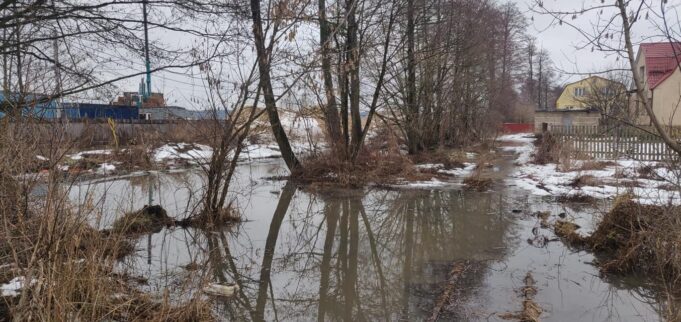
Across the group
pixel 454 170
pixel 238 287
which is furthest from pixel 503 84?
pixel 238 287

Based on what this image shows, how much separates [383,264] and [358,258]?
1.34ft

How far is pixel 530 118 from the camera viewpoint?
5500cm

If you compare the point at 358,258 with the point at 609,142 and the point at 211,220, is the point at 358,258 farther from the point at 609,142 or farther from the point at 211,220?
the point at 609,142

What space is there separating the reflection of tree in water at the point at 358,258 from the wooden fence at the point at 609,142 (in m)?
10.00

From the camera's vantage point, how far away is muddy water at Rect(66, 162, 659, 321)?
14.8 ft

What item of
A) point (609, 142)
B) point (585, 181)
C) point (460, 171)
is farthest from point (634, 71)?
point (609, 142)

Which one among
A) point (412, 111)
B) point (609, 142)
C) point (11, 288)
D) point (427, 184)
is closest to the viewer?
point (11, 288)

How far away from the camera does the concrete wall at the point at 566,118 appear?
37.3 m

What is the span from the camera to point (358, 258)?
20.3ft

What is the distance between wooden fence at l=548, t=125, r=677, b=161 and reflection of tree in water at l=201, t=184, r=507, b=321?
394 inches

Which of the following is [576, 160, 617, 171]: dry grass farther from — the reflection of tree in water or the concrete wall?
the concrete wall

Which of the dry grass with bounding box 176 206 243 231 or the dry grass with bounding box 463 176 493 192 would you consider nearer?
the dry grass with bounding box 176 206 243 231

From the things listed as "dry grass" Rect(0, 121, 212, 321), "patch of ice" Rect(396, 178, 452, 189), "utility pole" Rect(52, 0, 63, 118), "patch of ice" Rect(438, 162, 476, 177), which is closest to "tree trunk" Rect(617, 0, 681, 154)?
"dry grass" Rect(0, 121, 212, 321)

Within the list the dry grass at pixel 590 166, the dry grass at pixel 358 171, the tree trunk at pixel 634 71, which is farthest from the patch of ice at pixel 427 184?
the tree trunk at pixel 634 71
